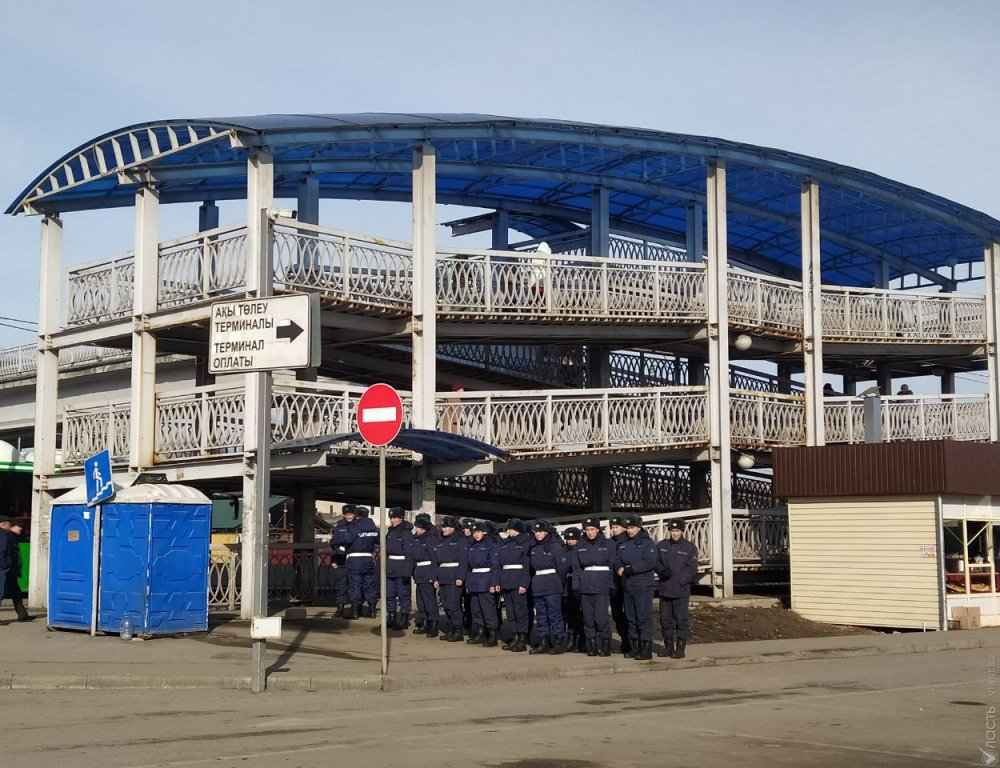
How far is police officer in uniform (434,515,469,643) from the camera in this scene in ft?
59.6

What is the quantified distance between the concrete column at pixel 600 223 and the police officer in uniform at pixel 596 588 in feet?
42.3

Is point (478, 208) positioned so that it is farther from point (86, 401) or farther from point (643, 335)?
point (86, 401)

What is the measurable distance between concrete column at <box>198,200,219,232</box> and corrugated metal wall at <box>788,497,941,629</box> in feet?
43.7

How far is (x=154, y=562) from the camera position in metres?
16.9

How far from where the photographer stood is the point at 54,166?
24.9 m

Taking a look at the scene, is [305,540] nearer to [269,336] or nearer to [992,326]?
[269,336]

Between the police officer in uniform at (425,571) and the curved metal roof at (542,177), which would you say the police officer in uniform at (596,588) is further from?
the curved metal roof at (542,177)

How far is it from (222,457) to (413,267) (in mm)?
4711

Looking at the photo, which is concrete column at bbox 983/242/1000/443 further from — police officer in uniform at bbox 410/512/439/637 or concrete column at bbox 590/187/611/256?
police officer in uniform at bbox 410/512/439/637

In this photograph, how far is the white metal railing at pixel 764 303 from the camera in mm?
27109

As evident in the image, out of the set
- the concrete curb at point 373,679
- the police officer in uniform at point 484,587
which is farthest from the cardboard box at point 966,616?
the police officer in uniform at point 484,587

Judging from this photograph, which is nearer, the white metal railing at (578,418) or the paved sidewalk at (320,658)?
the paved sidewalk at (320,658)

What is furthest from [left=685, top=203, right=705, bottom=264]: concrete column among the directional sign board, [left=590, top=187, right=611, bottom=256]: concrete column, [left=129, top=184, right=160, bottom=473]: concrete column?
the directional sign board

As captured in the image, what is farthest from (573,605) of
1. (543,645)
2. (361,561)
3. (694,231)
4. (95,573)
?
(694,231)
